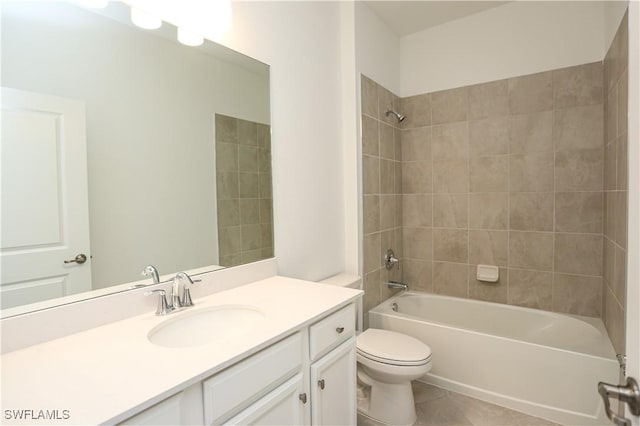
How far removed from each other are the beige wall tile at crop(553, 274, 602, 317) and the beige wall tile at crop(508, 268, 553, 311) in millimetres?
42

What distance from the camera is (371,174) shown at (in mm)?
2422

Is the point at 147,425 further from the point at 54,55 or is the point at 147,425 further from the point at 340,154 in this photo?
the point at 340,154

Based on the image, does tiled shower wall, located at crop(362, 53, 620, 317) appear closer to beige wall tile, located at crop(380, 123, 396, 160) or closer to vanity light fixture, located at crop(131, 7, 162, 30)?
beige wall tile, located at crop(380, 123, 396, 160)

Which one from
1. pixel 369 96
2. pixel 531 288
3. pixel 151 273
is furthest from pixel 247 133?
pixel 531 288

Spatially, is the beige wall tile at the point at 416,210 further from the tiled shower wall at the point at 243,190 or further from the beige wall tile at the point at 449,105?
the tiled shower wall at the point at 243,190

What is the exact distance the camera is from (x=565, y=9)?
7.27 feet

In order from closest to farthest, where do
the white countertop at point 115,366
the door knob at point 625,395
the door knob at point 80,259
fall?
the door knob at point 625,395, the white countertop at point 115,366, the door knob at point 80,259

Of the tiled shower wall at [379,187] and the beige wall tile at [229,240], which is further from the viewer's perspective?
the tiled shower wall at [379,187]

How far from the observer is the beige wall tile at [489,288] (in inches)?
99.4

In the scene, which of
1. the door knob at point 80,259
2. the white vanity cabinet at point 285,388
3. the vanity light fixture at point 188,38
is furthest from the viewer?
the vanity light fixture at point 188,38

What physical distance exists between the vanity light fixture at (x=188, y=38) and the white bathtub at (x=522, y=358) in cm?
200

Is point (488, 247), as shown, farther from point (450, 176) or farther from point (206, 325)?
point (206, 325)

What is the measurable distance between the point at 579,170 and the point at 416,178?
3.74ft

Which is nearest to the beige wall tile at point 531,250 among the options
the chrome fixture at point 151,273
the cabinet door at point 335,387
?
the cabinet door at point 335,387
